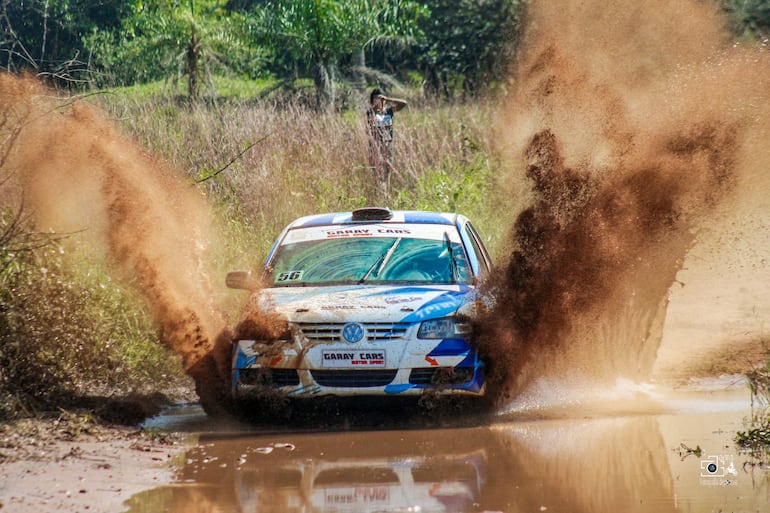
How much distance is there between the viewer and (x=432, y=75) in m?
43.1

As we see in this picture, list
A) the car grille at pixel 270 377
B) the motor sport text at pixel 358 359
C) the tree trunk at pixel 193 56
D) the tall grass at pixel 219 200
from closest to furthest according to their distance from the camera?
the motor sport text at pixel 358 359
the car grille at pixel 270 377
the tall grass at pixel 219 200
the tree trunk at pixel 193 56

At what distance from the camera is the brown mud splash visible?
1051 cm

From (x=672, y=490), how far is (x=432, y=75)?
122 ft

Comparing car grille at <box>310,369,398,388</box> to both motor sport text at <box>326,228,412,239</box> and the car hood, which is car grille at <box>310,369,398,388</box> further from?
motor sport text at <box>326,228,412,239</box>

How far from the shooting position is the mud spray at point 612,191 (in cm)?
996

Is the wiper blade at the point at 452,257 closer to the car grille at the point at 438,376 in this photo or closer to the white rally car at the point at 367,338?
the white rally car at the point at 367,338

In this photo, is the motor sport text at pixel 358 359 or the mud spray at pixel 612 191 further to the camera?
the mud spray at pixel 612 191

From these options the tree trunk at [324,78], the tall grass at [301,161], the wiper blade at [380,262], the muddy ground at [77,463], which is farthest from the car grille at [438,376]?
the tree trunk at [324,78]

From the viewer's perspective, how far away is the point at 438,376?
28.8 feet

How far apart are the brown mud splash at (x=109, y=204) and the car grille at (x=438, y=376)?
6.81 ft

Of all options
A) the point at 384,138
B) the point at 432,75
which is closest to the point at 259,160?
the point at 384,138

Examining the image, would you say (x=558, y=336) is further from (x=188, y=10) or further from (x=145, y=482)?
(x=188, y=10)

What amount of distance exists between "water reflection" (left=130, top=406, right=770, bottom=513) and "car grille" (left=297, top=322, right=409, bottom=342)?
27.3 inches

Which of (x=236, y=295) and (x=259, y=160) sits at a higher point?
(x=259, y=160)
